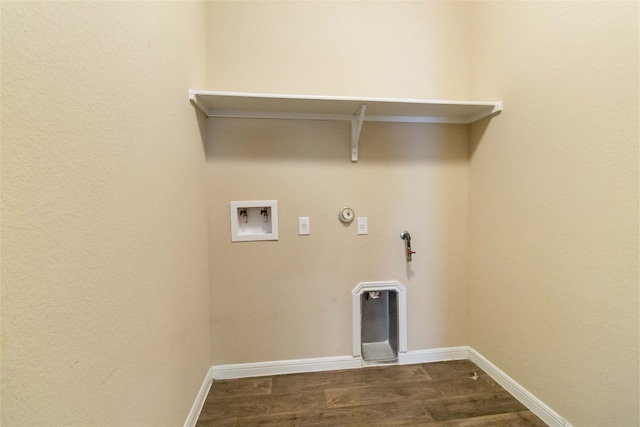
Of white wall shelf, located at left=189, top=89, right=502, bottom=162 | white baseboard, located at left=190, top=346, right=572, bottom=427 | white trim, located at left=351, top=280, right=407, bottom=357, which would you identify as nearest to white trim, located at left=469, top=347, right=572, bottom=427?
white baseboard, located at left=190, top=346, right=572, bottom=427

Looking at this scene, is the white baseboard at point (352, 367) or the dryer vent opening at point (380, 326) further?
the dryer vent opening at point (380, 326)

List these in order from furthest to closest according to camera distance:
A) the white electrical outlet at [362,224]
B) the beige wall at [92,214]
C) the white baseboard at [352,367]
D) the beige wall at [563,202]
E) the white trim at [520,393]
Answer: the white electrical outlet at [362,224]
the white baseboard at [352,367]
the white trim at [520,393]
the beige wall at [563,202]
the beige wall at [92,214]

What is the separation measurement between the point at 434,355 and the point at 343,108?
1.94 metres

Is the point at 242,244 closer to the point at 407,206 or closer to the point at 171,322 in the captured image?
the point at 171,322

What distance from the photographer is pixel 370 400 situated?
1516 millimetres

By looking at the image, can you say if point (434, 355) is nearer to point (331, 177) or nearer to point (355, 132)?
point (331, 177)

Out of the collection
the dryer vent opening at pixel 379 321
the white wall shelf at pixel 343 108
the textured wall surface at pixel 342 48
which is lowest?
the dryer vent opening at pixel 379 321

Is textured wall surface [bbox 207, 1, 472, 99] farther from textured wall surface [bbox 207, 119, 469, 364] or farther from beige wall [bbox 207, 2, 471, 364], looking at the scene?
textured wall surface [bbox 207, 119, 469, 364]

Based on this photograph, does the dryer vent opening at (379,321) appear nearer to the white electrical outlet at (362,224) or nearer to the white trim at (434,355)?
the white trim at (434,355)

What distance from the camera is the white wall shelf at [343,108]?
4.77 ft

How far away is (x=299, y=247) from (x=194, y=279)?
26.9 inches

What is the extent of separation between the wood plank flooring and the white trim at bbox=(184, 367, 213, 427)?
29 millimetres

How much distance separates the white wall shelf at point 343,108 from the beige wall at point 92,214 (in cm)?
35

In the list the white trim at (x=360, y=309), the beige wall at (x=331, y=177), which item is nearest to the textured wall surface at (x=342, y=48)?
the beige wall at (x=331, y=177)
